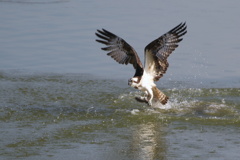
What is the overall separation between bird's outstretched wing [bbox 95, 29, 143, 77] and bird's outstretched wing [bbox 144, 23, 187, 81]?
150 mm

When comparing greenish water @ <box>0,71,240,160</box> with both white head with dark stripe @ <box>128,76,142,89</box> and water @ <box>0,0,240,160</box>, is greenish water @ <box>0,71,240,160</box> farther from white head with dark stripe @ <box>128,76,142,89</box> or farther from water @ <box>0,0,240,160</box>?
white head with dark stripe @ <box>128,76,142,89</box>

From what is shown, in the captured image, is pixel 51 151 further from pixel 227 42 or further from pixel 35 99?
pixel 227 42

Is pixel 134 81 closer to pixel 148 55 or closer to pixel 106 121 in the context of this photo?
pixel 148 55

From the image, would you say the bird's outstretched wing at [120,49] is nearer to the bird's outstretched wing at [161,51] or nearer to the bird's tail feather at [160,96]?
the bird's outstretched wing at [161,51]

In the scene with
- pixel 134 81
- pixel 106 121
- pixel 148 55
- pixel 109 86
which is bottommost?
pixel 106 121

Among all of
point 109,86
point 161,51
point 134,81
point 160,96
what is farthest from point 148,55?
point 109,86

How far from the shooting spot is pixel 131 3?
59.6 ft

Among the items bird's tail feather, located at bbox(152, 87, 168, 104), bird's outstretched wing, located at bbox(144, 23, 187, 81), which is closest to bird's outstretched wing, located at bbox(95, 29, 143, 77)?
bird's outstretched wing, located at bbox(144, 23, 187, 81)

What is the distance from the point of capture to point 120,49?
9.83 metres

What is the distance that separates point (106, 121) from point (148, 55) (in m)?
1.23

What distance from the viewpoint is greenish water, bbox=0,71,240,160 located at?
771 centimetres

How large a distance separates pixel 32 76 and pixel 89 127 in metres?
3.10

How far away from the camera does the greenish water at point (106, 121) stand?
771 cm

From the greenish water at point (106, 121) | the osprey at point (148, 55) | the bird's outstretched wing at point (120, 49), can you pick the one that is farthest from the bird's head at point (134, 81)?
the greenish water at point (106, 121)
